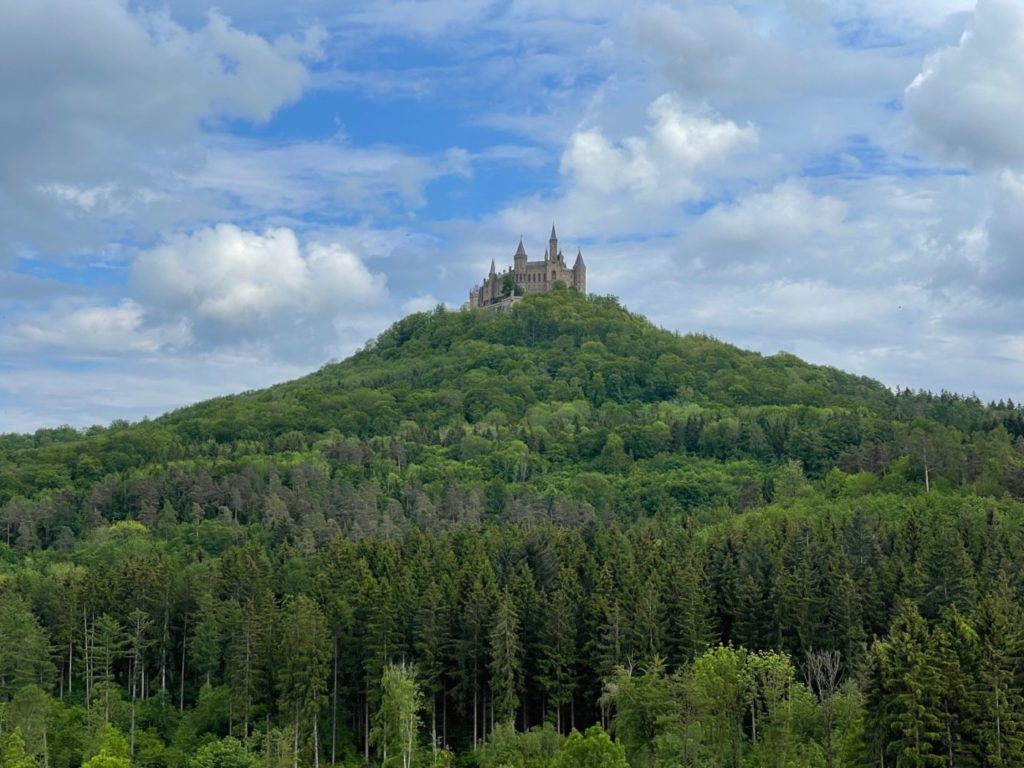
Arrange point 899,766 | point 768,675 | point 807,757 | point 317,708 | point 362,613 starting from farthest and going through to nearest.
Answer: point 362,613, point 317,708, point 768,675, point 807,757, point 899,766

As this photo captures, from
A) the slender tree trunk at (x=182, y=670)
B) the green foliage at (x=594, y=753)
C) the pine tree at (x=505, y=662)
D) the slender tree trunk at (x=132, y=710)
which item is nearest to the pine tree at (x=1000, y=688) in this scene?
the green foliage at (x=594, y=753)

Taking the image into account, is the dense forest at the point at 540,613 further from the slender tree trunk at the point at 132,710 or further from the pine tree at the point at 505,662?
the slender tree trunk at the point at 132,710

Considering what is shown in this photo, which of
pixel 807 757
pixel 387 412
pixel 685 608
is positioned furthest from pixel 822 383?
pixel 807 757

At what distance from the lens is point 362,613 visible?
6994cm

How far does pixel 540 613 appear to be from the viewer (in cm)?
6756

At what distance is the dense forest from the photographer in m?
50.8

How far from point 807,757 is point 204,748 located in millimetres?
27188

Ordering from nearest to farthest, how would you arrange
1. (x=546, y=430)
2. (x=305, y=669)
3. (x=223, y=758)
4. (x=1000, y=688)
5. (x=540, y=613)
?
(x=1000, y=688)
(x=223, y=758)
(x=305, y=669)
(x=540, y=613)
(x=546, y=430)

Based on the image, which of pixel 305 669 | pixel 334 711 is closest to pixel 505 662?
pixel 334 711

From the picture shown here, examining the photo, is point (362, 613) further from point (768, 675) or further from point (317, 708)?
point (768, 675)

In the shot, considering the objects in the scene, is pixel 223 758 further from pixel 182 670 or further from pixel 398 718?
pixel 182 670

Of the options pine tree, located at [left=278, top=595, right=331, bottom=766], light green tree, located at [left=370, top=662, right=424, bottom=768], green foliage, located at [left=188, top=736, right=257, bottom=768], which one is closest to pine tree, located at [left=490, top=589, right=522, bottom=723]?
light green tree, located at [left=370, top=662, right=424, bottom=768]

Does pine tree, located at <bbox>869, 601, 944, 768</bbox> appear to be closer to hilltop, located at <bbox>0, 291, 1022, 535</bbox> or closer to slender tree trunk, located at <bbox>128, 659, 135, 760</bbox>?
slender tree trunk, located at <bbox>128, 659, 135, 760</bbox>

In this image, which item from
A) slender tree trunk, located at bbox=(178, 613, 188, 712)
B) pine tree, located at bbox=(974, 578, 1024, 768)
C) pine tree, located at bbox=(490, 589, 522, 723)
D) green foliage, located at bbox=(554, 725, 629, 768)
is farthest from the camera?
slender tree trunk, located at bbox=(178, 613, 188, 712)
